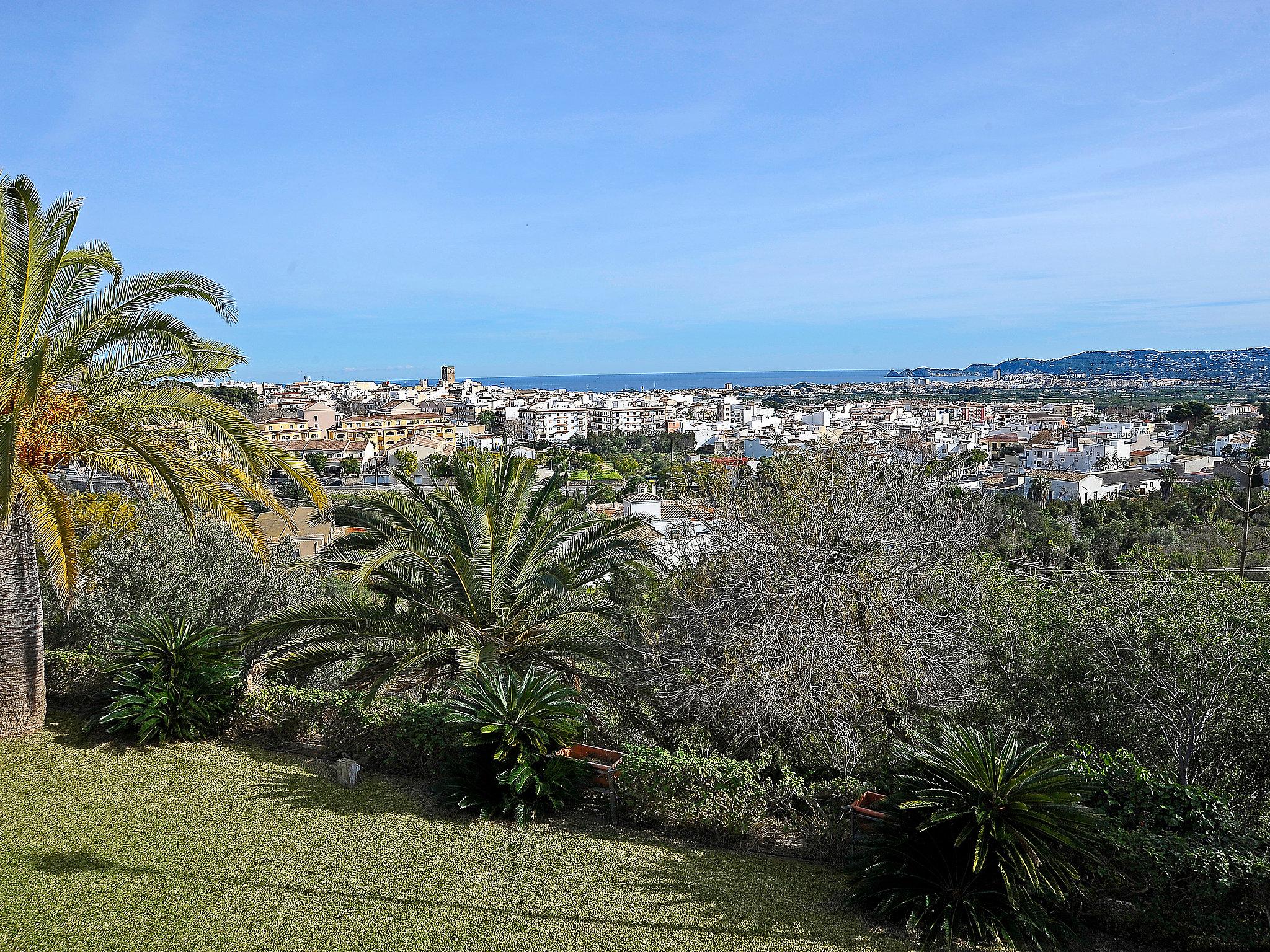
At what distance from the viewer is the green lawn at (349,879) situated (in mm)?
4910

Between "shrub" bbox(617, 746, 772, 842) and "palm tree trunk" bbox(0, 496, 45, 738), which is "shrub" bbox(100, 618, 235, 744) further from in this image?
"shrub" bbox(617, 746, 772, 842)

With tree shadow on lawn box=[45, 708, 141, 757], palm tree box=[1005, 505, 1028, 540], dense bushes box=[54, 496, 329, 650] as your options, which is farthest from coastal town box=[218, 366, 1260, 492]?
tree shadow on lawn box=[45, 708, 141, 757]

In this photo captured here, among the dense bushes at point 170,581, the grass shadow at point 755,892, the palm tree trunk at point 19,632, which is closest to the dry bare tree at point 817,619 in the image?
the grass shadow at point 755,892

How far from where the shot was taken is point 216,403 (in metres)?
8.13

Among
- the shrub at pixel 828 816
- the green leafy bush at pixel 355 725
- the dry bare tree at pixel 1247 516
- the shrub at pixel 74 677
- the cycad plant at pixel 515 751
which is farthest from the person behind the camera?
the dry bare tree at pixel 1247 516

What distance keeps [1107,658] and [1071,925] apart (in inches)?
82.2

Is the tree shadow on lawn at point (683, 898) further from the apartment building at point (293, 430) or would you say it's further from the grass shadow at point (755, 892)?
the apartment building at point (293, 430)

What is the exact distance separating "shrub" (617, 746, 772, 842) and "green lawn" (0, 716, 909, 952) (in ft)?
0.63

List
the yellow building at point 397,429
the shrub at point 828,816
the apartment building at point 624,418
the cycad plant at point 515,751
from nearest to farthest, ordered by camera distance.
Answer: the shrub at point 828,816 < the cycad plant at point 515,751 < the yellow building at point 397,429 < the apartment building at point 624,418

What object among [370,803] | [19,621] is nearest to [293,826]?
[370,803]

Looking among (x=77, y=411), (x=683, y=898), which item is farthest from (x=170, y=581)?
(x=683, y=898)

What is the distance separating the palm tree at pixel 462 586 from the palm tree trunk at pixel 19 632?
2057mm

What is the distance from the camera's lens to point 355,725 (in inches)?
306

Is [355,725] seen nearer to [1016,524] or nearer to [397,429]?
[1016,524]
